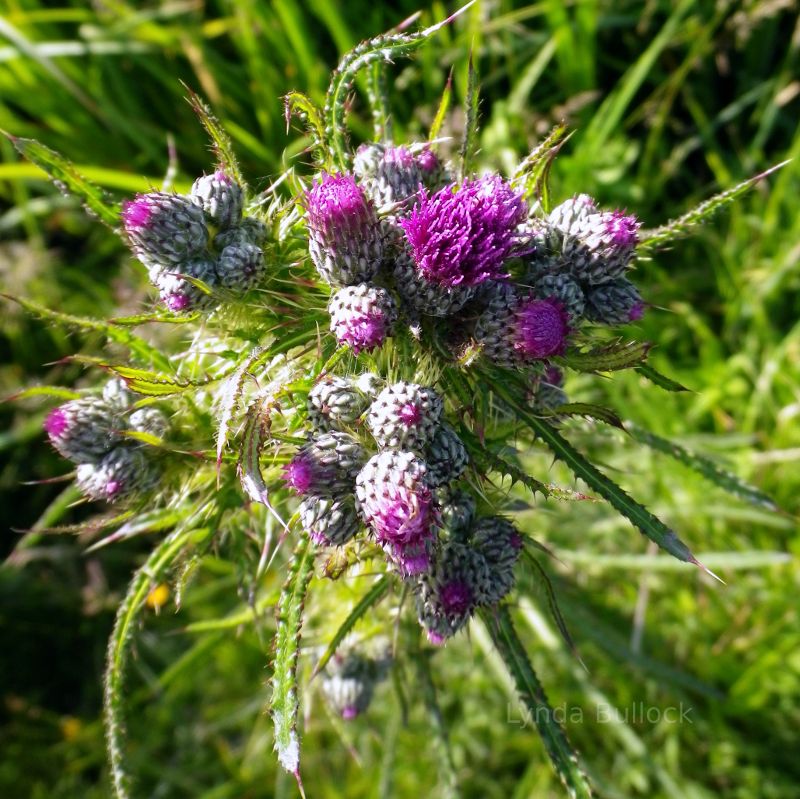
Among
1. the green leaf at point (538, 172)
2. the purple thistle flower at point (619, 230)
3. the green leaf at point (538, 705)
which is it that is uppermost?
the green leaf at point (538, 172)

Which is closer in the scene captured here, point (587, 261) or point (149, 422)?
point (587, 261)

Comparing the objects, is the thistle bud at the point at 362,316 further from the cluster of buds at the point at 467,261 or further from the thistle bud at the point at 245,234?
the thistle bud at the point at 245,234

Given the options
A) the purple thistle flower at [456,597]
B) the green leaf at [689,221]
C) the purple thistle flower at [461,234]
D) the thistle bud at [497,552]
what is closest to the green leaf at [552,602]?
the thistle bud at [497,552]

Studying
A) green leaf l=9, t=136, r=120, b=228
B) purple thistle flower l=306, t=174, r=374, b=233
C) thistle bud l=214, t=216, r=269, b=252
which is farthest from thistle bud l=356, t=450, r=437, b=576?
green leaf l=9, t=136, r=120, b=228

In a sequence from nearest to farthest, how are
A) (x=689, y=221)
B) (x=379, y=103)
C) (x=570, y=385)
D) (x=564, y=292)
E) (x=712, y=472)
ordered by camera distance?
1. (x=564, y=292)
2. (x=689, y=221)
3. (x=379, y=103)
4. (x=712, y=472)
5. (x=570, y=385)

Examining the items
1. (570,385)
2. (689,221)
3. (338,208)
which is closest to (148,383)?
(338,208)

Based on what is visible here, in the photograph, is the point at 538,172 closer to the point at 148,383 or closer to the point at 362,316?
the point at 362,316

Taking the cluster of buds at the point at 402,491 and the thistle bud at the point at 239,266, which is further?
the thistle bud at the point at 239,266
